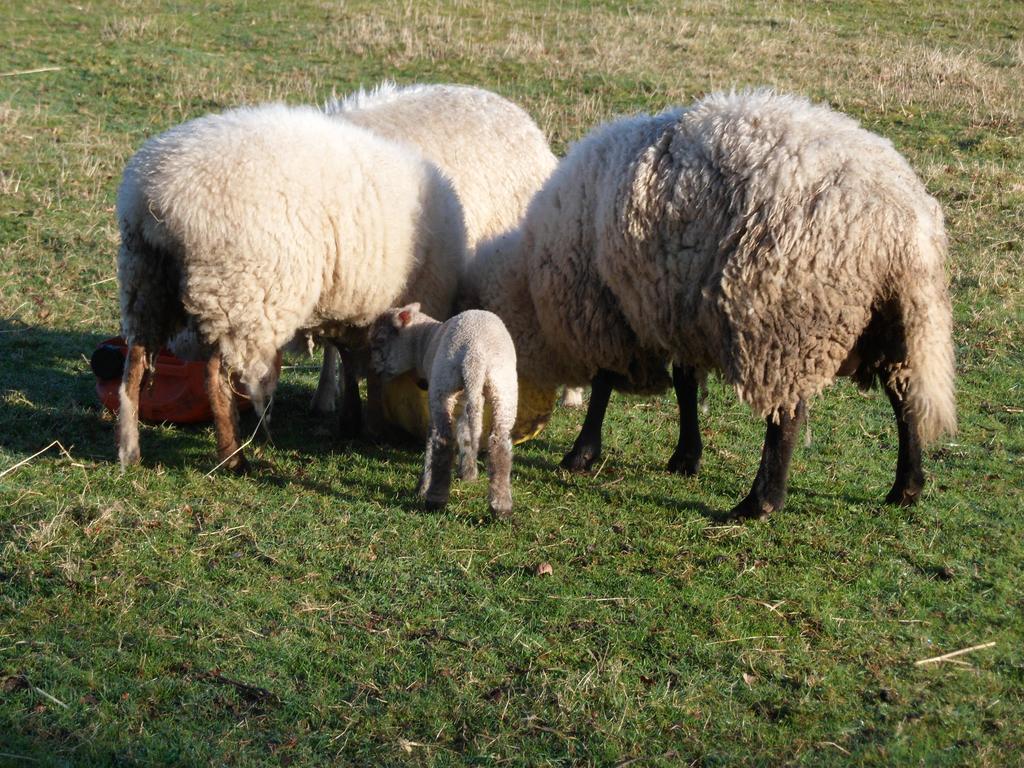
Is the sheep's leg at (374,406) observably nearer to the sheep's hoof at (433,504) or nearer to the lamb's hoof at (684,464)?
the sheep's hoof at (433,504)

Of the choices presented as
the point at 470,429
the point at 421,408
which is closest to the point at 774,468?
the point at 470,429

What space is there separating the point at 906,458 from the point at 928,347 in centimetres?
63

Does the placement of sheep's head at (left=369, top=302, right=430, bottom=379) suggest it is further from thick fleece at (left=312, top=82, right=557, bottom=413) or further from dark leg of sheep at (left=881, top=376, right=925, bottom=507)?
dark leg of sheep at (left=881, top=376, right=925, bottom=507)

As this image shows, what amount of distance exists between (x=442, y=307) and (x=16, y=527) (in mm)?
2679

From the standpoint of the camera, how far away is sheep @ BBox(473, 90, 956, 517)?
505 cm

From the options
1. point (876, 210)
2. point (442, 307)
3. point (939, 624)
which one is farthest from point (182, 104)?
point (939, 624)

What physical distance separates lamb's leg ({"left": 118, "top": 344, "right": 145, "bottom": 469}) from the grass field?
0.36ft

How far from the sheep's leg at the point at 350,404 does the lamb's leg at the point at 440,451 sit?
1186mm

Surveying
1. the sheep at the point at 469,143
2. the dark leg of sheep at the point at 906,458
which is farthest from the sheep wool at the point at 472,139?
the dark leg of sheep at the point at 906,458

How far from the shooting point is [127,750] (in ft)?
11.7

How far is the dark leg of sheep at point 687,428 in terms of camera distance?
6.12m

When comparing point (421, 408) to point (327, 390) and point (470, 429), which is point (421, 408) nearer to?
point (327, 390)

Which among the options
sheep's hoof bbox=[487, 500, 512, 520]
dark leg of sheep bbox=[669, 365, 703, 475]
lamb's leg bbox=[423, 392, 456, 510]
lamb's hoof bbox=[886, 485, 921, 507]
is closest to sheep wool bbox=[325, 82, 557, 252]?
dark leg of sheep bbox=[669, 365, 703, 475]

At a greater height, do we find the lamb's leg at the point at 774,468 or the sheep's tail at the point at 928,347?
the sheep's tail at the point at 928,347
